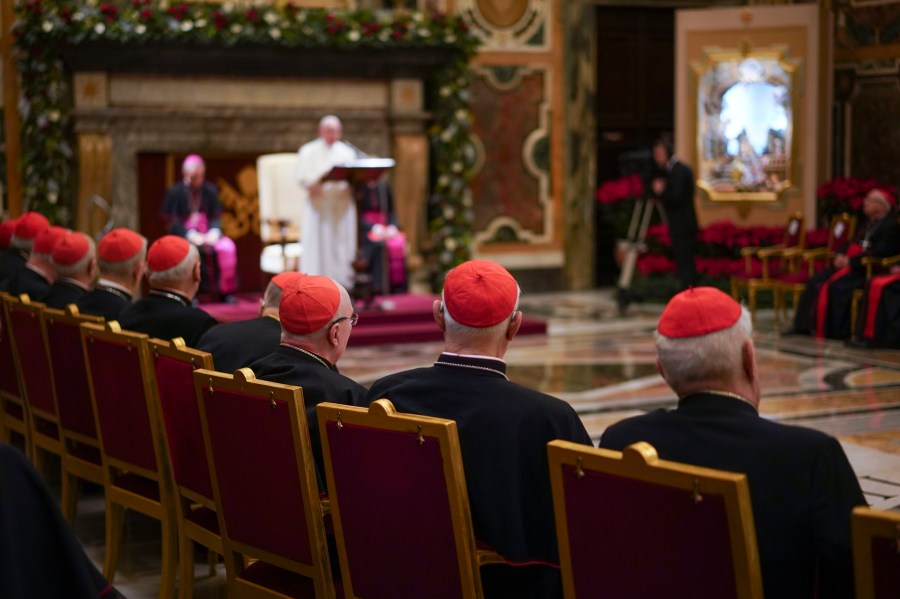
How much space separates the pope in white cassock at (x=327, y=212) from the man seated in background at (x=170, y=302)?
519cm

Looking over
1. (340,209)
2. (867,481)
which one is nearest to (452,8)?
(340,209)

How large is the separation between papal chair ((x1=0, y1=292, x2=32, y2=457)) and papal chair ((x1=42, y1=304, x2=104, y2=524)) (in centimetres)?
64

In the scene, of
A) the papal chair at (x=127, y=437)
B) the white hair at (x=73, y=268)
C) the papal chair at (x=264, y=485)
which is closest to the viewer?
the papal chair at (x=264, y=485)

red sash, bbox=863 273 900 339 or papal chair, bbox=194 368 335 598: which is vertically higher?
papal chair, bbox=194 368 335 598

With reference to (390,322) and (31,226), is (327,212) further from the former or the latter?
(31,226)

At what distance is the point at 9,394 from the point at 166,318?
121 centimetres

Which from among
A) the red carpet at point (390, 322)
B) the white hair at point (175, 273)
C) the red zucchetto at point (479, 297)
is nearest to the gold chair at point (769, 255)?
the red carpet at point (390, 322)

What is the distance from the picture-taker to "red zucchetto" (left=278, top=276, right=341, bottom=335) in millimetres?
3254

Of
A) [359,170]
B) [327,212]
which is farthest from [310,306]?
[327,212]

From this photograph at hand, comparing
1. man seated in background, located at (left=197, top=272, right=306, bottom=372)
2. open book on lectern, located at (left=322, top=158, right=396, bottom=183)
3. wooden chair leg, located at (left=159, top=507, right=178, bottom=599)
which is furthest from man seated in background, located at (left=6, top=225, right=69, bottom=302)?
open book on lectern, located at (left=322, top=158, right=396, bottom=183)

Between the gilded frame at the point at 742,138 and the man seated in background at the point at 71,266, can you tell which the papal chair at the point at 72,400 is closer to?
the man seated in background at the point at 71,266

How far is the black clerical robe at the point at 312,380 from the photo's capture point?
3.13 meters

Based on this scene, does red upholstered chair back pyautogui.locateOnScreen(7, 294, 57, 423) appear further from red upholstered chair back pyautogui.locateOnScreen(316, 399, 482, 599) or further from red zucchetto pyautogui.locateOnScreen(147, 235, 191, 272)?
red upholstered chair back pyautogui.locateOnScreen(316, 399, 482, 599)

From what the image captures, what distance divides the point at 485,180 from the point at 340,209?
138 inches
